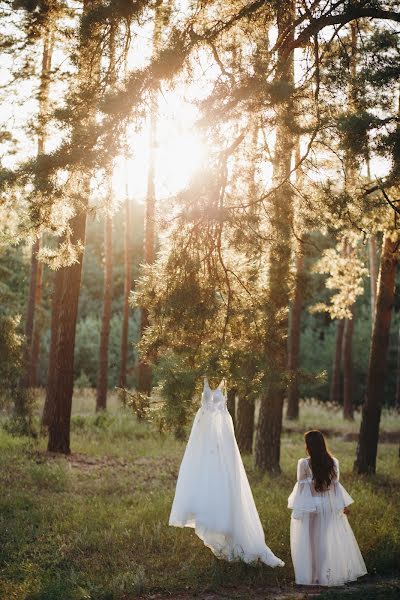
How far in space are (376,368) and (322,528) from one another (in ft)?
21.3

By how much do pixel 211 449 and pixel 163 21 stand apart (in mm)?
5741

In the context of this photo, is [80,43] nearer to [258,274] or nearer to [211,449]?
[258,274]

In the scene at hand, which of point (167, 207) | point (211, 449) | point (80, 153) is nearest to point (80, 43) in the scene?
point (80, 153)

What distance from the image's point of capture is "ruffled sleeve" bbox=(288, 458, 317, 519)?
8.91 meters

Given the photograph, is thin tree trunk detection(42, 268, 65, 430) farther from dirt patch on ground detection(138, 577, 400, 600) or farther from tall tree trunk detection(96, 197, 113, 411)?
dirt patch on ground detection(138, 577, 400, 600)

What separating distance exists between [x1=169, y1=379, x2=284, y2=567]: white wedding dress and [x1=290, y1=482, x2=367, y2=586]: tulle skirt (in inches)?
12.6

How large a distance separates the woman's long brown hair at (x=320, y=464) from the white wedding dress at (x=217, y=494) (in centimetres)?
81

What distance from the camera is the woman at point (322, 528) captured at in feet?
28.9

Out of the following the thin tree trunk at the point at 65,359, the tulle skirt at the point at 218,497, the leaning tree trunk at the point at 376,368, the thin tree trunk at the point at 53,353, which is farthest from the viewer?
the thin tree trunk at the point at 53,353

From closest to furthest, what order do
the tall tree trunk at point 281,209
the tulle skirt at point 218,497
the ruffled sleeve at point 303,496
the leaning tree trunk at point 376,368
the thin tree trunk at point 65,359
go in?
the tulle skirt at point 218,497
the ruffled sleeve at point 303,496
the tall tree trunk at point 281,209
the leaning tree trunk at point 376,368
the thin tree trunk at point 65,359

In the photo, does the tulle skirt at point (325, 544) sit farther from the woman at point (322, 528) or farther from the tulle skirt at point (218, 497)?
the tulle skirt at point (218, 497)

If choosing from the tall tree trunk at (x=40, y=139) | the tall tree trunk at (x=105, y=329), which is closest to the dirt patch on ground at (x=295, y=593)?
the tall tree trunk at (x=40, y=139)

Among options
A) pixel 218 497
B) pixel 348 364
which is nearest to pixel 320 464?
pixel 218 497

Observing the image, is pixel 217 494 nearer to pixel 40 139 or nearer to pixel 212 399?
pixel 212 399
